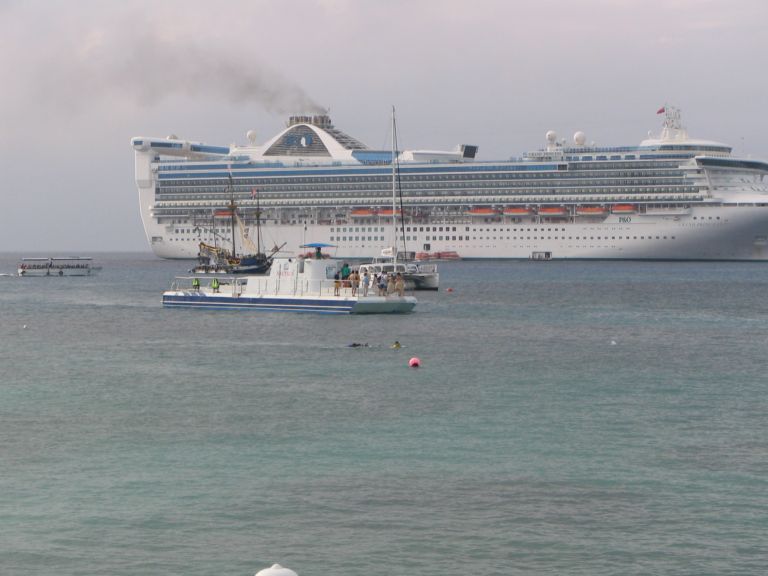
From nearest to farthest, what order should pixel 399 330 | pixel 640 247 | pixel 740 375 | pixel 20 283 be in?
pixel 740 375
pixel 399 330
pixel 20 283
pixel 640 247

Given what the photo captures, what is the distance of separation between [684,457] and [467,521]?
6.16m

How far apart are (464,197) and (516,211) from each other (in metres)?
6.39

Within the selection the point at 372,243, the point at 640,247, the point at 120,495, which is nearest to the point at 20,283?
the point at 372,243

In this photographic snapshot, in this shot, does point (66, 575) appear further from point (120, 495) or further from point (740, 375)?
point (740, 375)

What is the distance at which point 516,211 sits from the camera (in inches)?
5202

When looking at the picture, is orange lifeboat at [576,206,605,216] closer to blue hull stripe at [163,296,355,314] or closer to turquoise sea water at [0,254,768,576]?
blue hull stripe at [163,296,355,314]

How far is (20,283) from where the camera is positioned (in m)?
108

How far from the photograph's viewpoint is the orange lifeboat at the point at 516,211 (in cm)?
13175

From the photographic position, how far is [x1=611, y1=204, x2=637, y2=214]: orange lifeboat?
125 metres

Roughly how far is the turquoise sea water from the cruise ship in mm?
72942

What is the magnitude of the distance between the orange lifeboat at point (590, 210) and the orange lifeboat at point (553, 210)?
1.64 m

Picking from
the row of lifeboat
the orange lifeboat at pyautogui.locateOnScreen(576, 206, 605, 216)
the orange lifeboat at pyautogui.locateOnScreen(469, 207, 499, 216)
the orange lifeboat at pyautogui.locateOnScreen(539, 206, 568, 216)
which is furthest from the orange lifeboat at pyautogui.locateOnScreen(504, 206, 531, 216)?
the orange lifeboat at pyautogui.locateOnScreen(576, 206, 605, 216)

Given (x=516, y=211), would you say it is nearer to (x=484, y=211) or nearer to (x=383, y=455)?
(x=484, y=211)

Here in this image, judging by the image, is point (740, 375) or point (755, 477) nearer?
point (755, 477)
